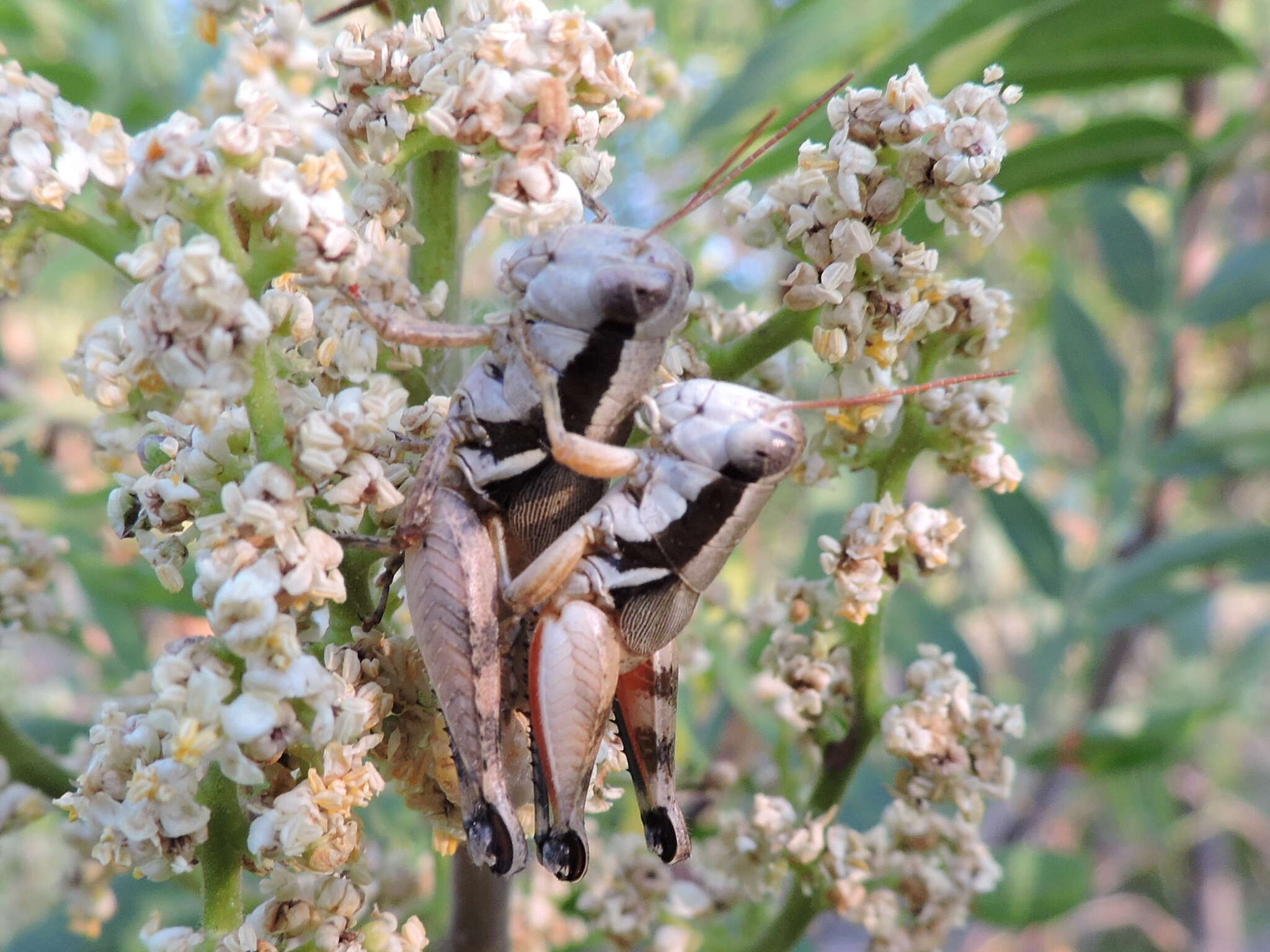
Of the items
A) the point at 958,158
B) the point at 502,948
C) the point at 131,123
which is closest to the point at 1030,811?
the point at 502,948

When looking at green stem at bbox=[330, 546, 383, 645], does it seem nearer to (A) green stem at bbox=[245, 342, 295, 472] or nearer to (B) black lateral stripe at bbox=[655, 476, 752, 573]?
(A) green stem at bbox=[245, 342, 295, 472]

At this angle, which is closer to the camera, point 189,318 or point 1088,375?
point 189,318

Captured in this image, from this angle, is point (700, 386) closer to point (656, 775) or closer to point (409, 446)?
point (409, 446)

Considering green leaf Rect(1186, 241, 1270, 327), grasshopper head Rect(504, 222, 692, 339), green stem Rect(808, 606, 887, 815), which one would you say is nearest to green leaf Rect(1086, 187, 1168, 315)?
green leaf Rect(1186, 241, 1270, 327)

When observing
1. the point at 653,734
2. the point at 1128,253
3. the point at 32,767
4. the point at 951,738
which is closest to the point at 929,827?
the point at 951,738

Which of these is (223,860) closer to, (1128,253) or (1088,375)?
(1088,375)

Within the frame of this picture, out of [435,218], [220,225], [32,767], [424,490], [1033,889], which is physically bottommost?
[1033,889]
